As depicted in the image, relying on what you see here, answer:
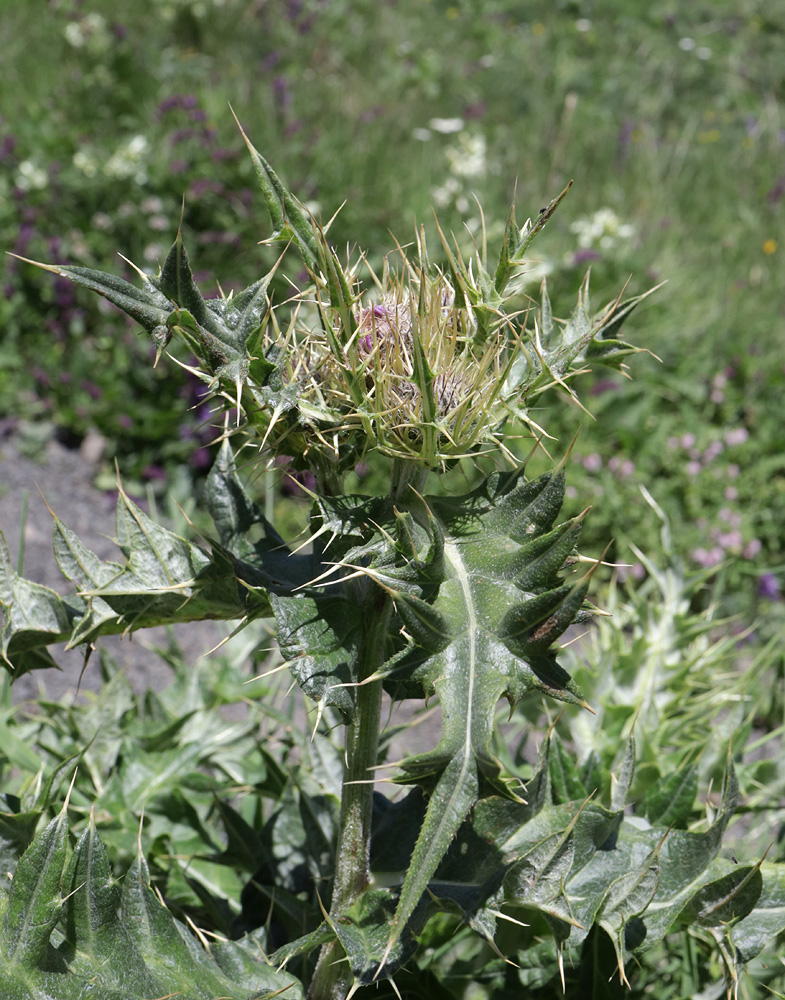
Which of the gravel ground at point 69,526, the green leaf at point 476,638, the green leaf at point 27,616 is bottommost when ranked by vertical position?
the gravel ground at point 69,526

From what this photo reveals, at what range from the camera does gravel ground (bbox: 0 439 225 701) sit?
340cm

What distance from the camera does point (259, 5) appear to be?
759 centimetres

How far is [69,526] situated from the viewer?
4035 millimetres

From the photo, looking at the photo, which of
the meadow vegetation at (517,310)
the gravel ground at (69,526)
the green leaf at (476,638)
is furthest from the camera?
the gravel ground at (69,526)

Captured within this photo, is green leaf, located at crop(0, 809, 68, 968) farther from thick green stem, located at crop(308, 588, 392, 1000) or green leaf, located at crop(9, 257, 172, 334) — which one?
green leaf, located at crop(9, 257, 172, 334)

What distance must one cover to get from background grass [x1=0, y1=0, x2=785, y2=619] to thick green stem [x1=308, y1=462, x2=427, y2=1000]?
2.16m

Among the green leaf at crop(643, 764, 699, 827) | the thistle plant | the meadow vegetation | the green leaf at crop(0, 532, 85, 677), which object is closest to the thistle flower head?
the thistle plant

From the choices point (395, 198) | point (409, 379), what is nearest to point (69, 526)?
point (395, 198)

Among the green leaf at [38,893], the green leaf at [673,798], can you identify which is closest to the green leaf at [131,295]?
the green leaf at [38,893]

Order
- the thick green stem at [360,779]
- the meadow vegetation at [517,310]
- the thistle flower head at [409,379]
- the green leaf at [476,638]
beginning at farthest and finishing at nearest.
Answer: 1. the meadow vegetation at [517,310]
2. the thick green stem at [360,779]
3. the thistle flower head at [409,379]
4. the green leaf at [476,638]

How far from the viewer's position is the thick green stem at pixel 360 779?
1.18 m

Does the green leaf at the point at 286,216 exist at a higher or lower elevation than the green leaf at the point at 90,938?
higher

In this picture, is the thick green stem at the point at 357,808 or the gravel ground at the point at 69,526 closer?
the thick green stem at the point at 357,808

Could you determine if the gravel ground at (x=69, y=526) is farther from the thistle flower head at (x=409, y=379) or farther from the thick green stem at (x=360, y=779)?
the thistle flower head at (x=409, y=379)
